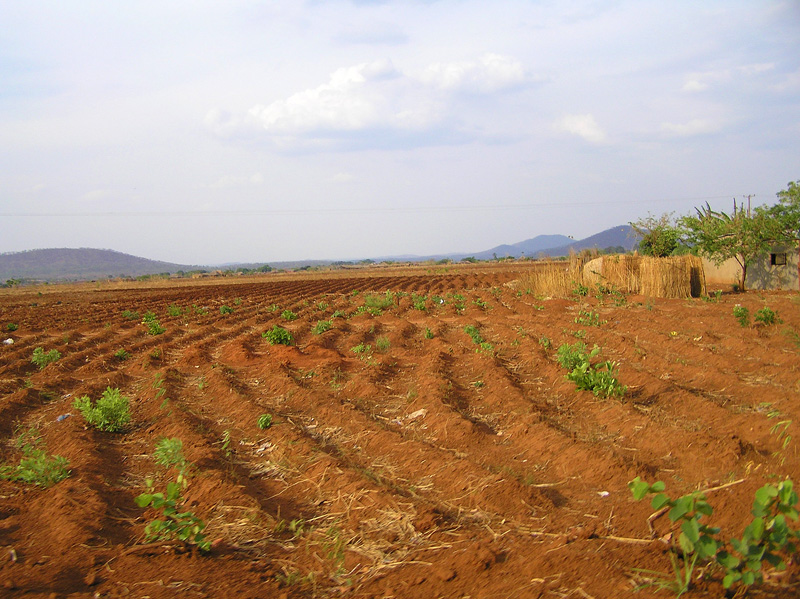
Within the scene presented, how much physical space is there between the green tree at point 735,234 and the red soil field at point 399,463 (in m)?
9.03

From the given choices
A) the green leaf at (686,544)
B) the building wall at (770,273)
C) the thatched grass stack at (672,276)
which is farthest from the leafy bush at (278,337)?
the building wall at (770,273)

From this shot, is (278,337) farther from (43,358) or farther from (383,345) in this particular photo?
(43,358)

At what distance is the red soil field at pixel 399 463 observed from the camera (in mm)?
3201

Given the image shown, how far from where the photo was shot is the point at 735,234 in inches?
730

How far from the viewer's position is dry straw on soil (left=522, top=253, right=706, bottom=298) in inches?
666

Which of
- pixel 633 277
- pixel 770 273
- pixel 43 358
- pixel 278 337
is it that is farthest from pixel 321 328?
pixel 770 273

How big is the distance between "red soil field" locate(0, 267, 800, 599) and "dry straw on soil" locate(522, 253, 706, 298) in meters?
6.56

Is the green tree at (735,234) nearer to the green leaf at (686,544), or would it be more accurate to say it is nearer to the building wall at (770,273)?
the building wall at (770,273)

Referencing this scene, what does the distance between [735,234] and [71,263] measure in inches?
5844

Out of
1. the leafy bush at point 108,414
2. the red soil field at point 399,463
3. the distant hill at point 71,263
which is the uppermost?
the distant hill at point 71,263

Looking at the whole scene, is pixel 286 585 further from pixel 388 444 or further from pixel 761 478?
pixel 761 478

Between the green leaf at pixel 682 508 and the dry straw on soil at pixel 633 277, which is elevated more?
the dry straw on soil at pixel 633 277

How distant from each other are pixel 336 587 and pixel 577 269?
18.5 m

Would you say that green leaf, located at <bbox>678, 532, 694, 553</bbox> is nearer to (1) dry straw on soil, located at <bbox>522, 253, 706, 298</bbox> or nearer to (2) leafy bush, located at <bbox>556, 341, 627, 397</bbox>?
(2) leafy bush, located at <bbox>556, 341, 627, 397</bbox>
